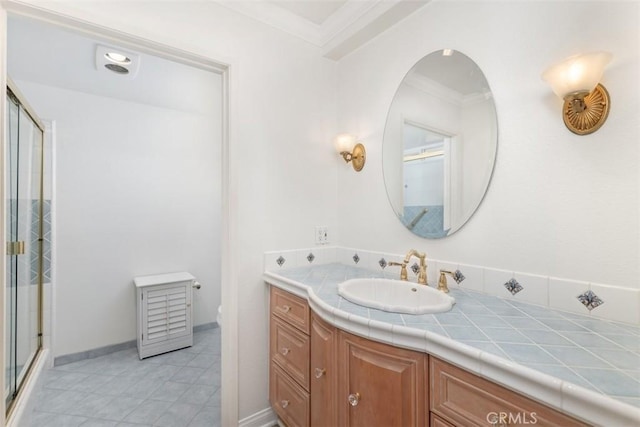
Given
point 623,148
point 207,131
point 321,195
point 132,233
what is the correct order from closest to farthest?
point 623,148 < point 321,195 < point 132,233 < point 207,131

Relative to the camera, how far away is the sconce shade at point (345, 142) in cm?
190

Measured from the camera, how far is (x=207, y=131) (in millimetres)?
3201

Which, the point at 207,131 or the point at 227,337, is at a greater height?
the point at 207,131

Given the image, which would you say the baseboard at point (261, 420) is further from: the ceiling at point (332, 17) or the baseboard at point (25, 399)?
the ceiling at point (332, 17)

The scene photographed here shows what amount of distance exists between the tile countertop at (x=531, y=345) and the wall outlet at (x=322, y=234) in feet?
2.51

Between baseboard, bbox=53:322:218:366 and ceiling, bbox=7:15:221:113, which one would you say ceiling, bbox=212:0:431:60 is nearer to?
ceiling, bbox=7:15:221:113

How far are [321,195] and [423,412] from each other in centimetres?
143

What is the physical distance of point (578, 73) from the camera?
36.3 inches

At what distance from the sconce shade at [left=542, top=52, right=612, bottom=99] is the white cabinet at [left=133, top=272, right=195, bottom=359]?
2.98 metres

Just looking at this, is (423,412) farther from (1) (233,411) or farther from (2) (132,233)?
(2) (132,233)

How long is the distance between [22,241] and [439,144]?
9.24 ft

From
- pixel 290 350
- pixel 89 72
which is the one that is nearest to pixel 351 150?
pixel 290 350

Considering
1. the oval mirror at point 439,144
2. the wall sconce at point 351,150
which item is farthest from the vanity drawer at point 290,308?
the wall sconce at point 351,150

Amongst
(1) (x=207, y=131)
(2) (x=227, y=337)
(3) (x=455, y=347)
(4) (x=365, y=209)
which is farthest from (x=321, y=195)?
(1) (x=207, y=131)
